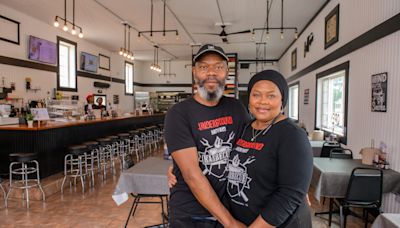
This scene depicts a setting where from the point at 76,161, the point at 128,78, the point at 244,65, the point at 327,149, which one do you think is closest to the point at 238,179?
the point at 327,149

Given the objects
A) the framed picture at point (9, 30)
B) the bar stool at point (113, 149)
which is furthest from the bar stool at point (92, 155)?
the framed picture at point (9, 30)

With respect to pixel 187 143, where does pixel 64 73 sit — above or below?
above

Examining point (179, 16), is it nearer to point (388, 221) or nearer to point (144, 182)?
point (144, 182)

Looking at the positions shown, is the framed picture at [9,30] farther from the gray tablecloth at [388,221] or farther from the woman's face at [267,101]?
the gray tablecloth at [388,221]

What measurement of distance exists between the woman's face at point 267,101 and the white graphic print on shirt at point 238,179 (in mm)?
203

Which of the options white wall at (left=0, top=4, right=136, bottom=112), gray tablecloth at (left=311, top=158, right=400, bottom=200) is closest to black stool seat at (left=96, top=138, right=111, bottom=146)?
white wall at (left=0, top=4, right=136, bottom=112)

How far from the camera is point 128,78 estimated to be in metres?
13.8

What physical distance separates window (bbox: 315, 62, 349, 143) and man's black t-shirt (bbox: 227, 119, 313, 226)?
4.36 meters

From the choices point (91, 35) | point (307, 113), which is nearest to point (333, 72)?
point (307, 113)

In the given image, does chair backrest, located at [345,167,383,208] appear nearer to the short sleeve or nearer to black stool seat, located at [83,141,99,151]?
the short sleeve

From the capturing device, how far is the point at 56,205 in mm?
4141

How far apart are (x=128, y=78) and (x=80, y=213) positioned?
1069cm

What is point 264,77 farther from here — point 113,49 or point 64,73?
point 113,49

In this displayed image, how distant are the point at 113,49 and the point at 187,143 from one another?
11.1 m
